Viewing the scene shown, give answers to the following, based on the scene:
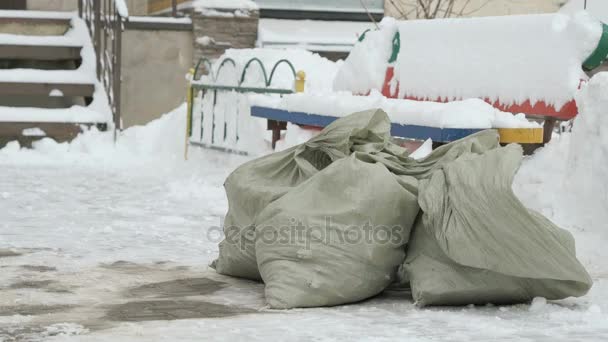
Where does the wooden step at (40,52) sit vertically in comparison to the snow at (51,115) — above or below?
above

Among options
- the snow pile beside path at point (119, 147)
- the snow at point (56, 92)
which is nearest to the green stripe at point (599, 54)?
the snow pile beside path at point (119, 147)

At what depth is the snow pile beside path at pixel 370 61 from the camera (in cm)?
875

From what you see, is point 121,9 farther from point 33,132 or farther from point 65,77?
point 33,132

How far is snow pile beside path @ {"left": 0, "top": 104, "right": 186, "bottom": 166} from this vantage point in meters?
10.8

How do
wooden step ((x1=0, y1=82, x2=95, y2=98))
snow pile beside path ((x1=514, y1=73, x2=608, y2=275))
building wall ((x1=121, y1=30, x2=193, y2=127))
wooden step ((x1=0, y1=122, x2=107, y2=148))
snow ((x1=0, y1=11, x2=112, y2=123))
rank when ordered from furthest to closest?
building wall ((x1=121, y1=30, x2=193, y2=127)) < wooden step ((x1=0, y1=82, x2=95, y2=98)) < snow ((x1=0, y1=11, x2=112, y2=123)) < wooden step ((x1=0, y1=122, x2=107, y2=148)) < snow pile beside path ((x1=514, y1=73, x2=608, y2=275))

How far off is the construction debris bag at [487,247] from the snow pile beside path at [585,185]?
46.9 inches

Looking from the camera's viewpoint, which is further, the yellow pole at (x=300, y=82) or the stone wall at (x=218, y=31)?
the stone wall at (x=218, y=31)

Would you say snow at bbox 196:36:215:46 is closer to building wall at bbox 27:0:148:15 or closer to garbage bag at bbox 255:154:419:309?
building wall at bbox 27:0:148:15

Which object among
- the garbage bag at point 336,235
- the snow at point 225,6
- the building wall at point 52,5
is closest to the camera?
the garbage bag at point 336,235

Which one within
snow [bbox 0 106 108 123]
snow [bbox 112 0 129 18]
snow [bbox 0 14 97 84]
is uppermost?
snow [bbox 112 0 129 18]

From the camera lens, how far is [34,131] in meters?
11.3

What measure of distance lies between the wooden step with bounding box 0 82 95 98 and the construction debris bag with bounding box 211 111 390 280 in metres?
7.18

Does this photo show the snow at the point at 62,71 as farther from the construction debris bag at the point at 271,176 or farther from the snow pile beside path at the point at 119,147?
the construction debris bag at the point at 271,176

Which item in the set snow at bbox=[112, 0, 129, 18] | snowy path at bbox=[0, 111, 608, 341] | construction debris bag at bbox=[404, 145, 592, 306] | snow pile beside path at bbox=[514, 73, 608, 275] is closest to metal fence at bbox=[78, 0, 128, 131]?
snow at bbox=[112, 0, 129, 18]
